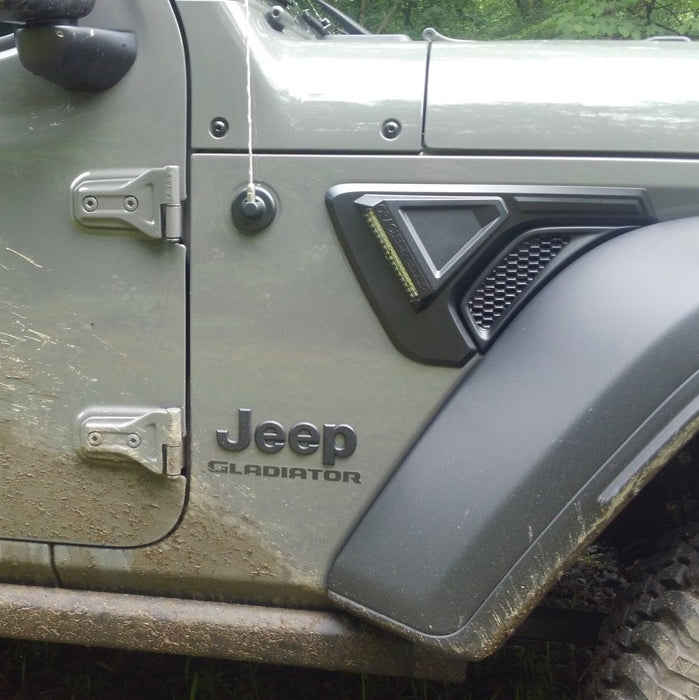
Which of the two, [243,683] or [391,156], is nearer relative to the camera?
[391,156]

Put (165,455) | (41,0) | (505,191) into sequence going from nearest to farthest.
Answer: (41,0) → (505,191) → (165,455)

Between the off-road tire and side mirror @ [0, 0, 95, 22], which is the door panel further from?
the off-road tire

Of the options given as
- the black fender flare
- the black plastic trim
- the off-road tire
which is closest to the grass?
the off-road tire

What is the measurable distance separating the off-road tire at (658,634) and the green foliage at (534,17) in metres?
3.82

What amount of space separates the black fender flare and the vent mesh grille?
0.05 metres

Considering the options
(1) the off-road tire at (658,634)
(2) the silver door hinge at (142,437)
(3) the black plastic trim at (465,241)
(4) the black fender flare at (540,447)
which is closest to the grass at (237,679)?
(1) the off-road tire at (658,634)

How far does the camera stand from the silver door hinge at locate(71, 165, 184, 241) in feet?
4.59

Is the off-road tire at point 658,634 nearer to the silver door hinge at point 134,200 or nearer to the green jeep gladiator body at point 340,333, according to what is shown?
the green jeep gladiator body at point 340,333

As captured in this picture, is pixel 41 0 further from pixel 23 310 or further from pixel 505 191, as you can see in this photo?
pixel 505 191

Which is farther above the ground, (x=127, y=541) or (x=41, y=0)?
(x=41, y=0)

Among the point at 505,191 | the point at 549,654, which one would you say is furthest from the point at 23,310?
the point at 549,654

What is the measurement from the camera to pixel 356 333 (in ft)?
4.61

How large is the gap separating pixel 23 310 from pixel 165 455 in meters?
0.39

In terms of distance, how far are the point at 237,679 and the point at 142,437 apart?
1159 mm
